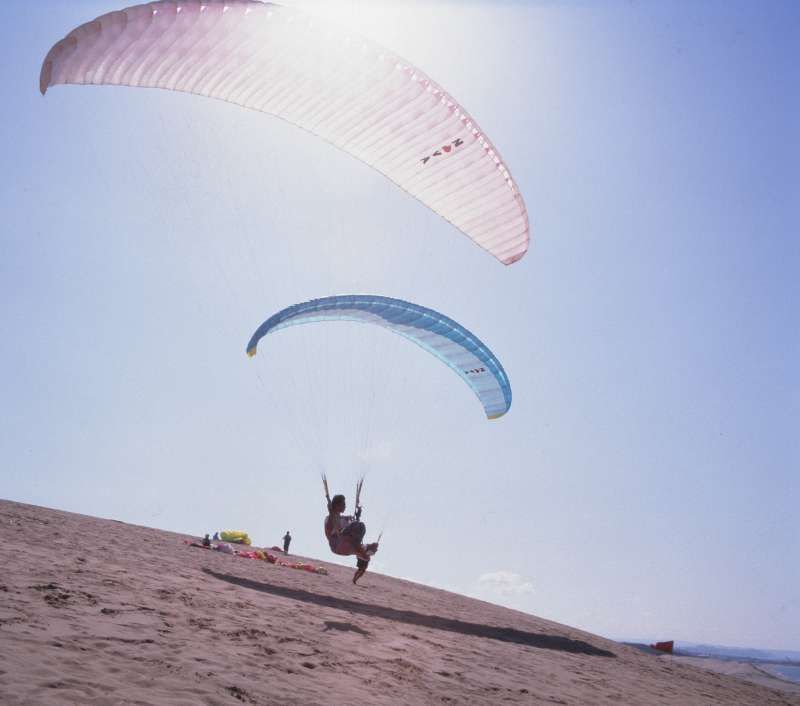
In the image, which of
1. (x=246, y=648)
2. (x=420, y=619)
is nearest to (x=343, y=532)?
(x=420, y=619)

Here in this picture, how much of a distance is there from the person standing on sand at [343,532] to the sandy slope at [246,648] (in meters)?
0.89

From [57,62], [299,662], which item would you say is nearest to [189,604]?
[299,662]

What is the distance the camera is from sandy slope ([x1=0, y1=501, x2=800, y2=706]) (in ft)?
16.6

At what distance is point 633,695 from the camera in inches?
345

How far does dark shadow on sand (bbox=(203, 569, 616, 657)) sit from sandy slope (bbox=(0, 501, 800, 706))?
0.07 metres

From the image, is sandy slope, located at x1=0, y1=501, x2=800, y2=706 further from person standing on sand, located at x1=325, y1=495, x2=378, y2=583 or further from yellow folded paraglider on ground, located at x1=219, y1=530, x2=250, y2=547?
yellow folded paraglider on ground, located at x1=219, y1=530, x2=250, y2=547

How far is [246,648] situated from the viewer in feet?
21.2

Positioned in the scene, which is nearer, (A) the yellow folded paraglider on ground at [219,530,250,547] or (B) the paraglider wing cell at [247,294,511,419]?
(B) the paraglider wing cell at [247,294,511,419]

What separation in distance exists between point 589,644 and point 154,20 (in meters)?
14.6

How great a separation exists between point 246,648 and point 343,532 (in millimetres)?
6211

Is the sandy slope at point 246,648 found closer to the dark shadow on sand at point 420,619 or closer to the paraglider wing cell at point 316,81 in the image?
the dark shadow on sand at point 420,619

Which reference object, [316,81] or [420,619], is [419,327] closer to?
[316,81]

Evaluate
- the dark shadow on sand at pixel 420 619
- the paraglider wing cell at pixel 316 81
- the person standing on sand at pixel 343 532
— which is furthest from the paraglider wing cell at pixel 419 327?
the dark shadow on sand at pixel 420 619

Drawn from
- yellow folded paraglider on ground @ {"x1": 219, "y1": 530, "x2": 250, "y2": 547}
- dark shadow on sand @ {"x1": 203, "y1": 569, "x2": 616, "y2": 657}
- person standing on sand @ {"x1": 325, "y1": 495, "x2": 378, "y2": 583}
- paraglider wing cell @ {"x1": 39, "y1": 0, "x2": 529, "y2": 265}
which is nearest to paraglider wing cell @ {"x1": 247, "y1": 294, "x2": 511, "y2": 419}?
paraglider wing cell @ {"x1": 39, "y1": 0, "x2": 529, "y2": 265}
